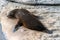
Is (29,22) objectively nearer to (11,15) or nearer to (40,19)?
(40,19)

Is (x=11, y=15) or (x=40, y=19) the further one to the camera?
(x=11, y=15)

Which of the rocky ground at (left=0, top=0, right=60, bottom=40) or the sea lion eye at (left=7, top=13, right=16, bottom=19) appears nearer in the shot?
the rocky ground at (left=0, top=0, right=60, bottom=40)

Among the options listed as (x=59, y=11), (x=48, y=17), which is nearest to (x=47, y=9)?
(x=59, y=11)

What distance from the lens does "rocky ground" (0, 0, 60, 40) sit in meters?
1.57

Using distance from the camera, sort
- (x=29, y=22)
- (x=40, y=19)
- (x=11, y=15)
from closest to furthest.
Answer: (x=29, y=22) → (x=40, y=19) → (x=11, y=15)

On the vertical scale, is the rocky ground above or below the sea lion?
below

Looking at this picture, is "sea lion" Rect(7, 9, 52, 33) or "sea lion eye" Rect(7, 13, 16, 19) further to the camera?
"sea lion eye" Rect(7, 13, 16, 19)

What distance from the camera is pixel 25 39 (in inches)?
60.7

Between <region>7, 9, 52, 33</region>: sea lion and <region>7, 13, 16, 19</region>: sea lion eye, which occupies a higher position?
<region>7, 9, 52, 33</region>: sea lion

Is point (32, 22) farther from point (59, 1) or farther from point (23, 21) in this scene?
point (59, 1)

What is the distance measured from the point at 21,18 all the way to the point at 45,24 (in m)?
0.24

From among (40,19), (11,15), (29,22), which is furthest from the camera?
(11,15)

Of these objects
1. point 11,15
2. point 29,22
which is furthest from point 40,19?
point 11,15

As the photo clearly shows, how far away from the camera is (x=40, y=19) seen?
1.90 meters
